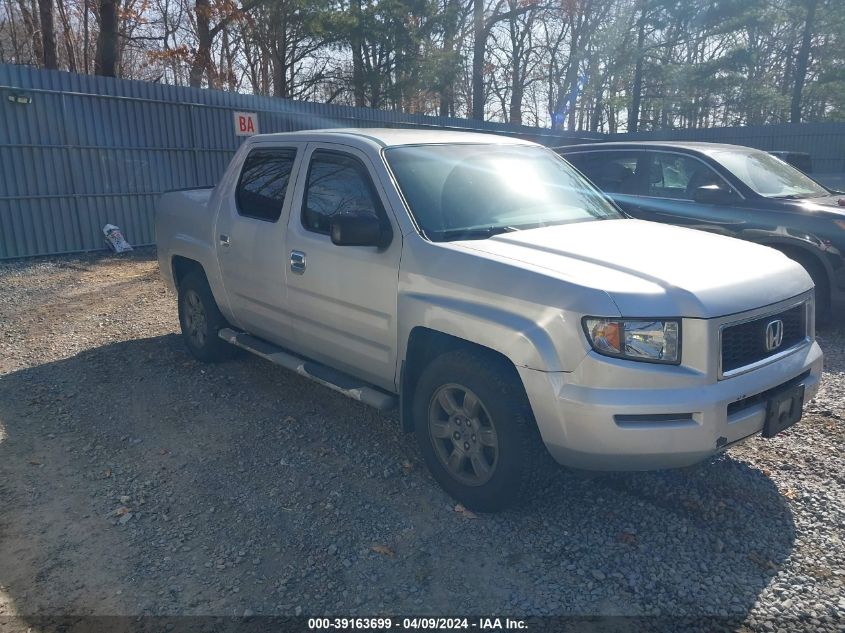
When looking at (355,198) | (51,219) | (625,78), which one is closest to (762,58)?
(625,78)

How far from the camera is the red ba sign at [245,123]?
13.8m

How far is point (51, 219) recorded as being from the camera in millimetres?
11445

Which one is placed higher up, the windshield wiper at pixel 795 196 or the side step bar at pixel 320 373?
the windshield wiper at pixel 795 196

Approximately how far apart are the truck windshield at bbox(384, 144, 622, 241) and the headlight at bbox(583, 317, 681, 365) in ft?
3.42

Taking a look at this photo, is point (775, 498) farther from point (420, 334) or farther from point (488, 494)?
point (420, 334)

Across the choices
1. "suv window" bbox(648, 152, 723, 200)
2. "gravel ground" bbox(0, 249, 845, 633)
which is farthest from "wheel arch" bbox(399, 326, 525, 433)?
"suv window" bbox(648, 152, 723, 200)

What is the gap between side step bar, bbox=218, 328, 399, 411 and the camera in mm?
3865

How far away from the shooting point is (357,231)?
3615mm

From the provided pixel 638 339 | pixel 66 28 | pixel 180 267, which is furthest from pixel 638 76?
pixel 638 339

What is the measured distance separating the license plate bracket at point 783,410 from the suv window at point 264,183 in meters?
3.25

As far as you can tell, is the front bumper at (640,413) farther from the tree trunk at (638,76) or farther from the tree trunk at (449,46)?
the tree trunk at (638,76)

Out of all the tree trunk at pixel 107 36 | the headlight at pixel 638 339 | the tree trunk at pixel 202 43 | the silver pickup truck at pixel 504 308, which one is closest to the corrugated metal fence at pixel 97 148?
the tree trunk at pixel 107 36

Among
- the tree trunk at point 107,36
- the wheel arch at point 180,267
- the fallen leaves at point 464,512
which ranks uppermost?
the tree trunk at point 107,36

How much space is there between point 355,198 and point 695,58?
119 ft
